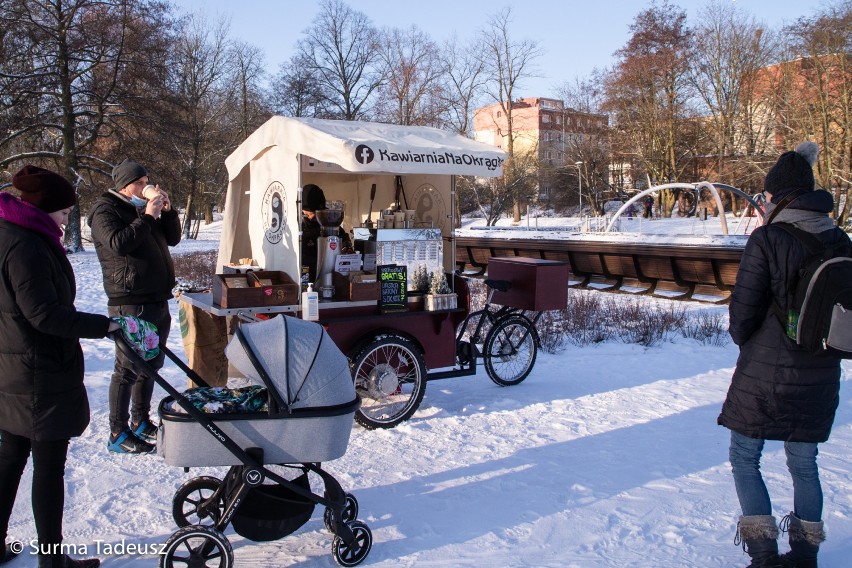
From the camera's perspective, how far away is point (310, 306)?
18.0 ft

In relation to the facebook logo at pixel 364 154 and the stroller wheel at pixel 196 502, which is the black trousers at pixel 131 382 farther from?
the facebook logo at pixel 364 154

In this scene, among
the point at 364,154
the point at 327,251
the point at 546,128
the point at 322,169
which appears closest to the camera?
the point at 364,154

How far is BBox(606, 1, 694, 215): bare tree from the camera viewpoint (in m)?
40.8

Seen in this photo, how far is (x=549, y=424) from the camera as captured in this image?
5.91 m

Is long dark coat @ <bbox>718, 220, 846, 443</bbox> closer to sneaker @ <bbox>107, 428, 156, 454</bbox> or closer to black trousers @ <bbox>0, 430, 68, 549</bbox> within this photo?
black trousers @ <bbox>0, 430, 68, 549</bbox>

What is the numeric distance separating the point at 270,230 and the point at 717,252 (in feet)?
38.9

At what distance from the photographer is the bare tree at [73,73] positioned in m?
24.1

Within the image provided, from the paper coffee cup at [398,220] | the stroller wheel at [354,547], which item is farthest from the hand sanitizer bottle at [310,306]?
the stroller wheel at [354,547]

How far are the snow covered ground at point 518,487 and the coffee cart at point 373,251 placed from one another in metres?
0.53

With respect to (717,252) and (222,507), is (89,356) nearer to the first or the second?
(222,507)

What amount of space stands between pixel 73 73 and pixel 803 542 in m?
29.3

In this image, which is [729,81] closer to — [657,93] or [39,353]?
[657,93]

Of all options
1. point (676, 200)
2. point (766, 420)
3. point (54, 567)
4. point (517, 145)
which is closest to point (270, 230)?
point (54, 567)

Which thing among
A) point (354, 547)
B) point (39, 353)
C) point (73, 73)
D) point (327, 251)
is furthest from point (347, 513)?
point (73, 73)
